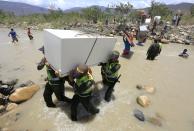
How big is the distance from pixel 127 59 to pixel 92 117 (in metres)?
5.79

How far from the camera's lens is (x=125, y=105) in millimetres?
5855

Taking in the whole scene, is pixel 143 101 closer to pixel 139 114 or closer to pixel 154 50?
pixel 139 114

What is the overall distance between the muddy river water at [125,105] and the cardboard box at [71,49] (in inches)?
48.6

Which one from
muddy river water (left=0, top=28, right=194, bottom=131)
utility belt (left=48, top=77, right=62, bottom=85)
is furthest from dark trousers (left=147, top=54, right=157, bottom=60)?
utility belt (left=48, top=77, right=62, bottom=85)

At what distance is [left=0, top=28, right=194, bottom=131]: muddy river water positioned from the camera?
16.4 feet

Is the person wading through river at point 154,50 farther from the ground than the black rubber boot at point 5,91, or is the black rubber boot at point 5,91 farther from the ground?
the person wading through river at point 154,50

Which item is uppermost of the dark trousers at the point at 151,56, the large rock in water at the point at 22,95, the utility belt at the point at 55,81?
the utility belt at the point at 55,81

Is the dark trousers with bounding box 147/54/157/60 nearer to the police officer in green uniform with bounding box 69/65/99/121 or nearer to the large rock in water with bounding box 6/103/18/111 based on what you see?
the police officer in green uniform with bounding box 69/65/99/121

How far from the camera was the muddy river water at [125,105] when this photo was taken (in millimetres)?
5008

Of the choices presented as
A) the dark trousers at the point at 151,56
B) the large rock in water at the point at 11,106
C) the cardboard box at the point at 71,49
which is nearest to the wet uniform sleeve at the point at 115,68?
the cardboard box at the point at 71,49

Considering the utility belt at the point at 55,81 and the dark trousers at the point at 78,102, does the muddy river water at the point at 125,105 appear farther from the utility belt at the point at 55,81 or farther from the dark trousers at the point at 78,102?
the utility belt at the point at 55,81

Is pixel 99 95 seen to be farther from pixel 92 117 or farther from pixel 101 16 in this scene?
pixel 101 16

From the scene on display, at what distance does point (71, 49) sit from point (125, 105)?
2.40m

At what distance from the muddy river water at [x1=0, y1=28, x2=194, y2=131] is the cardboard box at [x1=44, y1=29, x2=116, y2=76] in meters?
1.23
